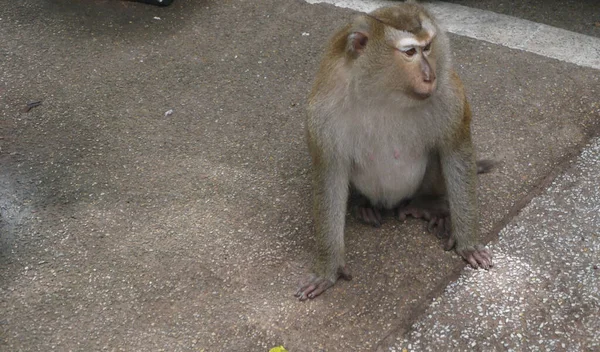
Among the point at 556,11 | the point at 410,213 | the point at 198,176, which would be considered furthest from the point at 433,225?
the point at 556,11

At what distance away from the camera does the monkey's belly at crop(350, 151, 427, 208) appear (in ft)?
11.0

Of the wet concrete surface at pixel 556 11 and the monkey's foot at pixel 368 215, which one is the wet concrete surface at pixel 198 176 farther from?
the wet concrete surface at pixel 556 11

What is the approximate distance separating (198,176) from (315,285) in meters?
1.22

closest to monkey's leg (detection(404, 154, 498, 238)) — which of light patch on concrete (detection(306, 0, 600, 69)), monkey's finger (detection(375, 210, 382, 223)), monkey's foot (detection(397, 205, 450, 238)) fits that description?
→ monkey's foot (detection(397, 205, 450, 238))

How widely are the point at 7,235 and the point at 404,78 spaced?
2.46 m

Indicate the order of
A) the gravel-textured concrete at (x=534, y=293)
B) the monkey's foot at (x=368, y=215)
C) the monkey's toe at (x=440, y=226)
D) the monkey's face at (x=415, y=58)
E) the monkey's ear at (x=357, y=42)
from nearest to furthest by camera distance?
the monkey's face at (x=415, y=58) < the monkey's ear at (x=357, y=42) < the gravel-textured concrete at (x=534, y=293) < the monkey's toe at (x=440, y=226) < the monkey's foot at (x=368, y=215)

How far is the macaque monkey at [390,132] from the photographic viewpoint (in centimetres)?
283

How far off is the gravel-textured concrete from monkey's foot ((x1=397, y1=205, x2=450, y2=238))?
Answer: 0.93 feet

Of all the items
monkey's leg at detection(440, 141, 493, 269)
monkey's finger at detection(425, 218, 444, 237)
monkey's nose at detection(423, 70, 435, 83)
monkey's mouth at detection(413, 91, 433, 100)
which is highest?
monkey's nose at detection(423, 70, 435, 83)

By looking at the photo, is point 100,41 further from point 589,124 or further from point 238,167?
point 589,124

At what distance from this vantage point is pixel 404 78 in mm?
2820

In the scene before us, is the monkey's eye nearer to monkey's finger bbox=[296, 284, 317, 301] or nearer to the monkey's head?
the monkey's head

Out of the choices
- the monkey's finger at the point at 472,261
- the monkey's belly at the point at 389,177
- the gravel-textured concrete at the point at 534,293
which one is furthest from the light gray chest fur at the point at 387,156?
the gravel-textured concrete at the point at 534,293

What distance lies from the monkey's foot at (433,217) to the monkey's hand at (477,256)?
0.17m
